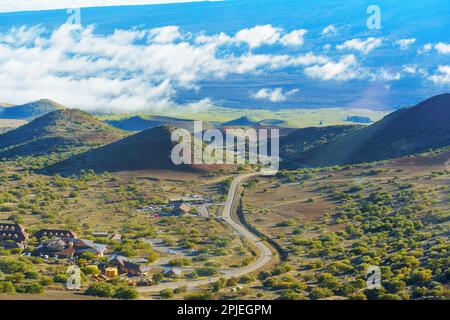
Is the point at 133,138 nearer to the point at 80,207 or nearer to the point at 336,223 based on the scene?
the point at 80,207

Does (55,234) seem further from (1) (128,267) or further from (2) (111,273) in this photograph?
(2) (111,273)

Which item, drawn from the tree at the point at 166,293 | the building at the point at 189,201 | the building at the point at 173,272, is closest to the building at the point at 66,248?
the building at the point at 173,272

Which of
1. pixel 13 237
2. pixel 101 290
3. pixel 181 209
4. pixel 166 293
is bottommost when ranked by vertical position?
pixel 166 293

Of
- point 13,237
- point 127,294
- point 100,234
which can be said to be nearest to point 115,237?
point 100,234

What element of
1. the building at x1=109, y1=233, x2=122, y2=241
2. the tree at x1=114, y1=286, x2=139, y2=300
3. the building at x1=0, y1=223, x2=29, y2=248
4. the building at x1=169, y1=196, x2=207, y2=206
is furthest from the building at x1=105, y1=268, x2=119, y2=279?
the building at x1=169, y1=196, x2=207, y2=206

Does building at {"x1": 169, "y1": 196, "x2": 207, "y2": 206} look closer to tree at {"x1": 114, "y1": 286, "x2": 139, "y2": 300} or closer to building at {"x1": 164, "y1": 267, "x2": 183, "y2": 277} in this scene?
building at {"x1": 164, "y1": 267, "x2": 183, "y2": 277}
